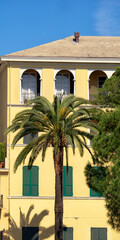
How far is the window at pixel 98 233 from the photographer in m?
47.9

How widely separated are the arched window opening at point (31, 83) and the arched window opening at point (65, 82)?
1683 millimetres

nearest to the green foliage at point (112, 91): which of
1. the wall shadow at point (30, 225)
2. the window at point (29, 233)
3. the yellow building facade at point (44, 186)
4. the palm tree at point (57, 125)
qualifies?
the palm tree at point (57, 125)

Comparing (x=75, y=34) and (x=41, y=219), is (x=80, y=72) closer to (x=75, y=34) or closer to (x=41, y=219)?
(x=75, y=34)

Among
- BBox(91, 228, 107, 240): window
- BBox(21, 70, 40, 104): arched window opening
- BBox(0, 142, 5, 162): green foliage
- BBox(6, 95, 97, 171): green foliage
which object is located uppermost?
BBox(21, 70, 40, 104): arched window opening

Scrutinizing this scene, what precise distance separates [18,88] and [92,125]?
10213 mm

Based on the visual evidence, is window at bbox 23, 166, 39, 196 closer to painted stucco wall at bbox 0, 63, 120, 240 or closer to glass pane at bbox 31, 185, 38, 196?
glass pane at bbox 31, 185, 38, 196

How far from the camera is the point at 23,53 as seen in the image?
4959cm

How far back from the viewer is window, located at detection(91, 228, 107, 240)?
47875 mm

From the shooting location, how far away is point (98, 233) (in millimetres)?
48000

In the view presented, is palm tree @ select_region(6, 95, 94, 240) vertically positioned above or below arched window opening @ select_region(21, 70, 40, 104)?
below

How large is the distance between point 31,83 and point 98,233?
44.9 feet

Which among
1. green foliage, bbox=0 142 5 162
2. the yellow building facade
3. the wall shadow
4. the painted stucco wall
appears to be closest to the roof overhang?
the yellow building facade

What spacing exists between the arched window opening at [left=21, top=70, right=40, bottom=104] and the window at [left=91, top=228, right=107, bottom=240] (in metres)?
12.2

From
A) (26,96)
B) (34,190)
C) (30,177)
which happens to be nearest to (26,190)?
(34,190)
